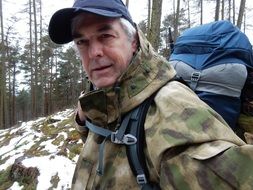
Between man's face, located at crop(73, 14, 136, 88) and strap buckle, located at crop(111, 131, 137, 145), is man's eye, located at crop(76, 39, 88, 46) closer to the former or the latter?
man's face, located at crop(73, 14, 136, 88)

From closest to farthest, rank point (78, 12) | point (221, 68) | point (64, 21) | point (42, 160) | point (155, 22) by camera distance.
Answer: point (78, 12) < point (64, 21) < point (221, 68) < point (42, 160) < point (155, 22)

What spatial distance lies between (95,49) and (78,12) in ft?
A: 0.67

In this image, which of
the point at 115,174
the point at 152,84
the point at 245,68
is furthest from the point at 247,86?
the point at 115,174

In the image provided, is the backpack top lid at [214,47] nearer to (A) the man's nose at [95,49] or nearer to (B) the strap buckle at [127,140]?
(A) the man's nose at [95,49]

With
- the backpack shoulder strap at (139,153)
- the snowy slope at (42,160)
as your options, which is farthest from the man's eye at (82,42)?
the snowy slope at (42,160)

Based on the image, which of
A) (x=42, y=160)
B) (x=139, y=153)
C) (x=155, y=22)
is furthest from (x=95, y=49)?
(x=155, y=22)

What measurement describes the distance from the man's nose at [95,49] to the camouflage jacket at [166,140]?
0.21 m

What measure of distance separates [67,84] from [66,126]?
105 ft

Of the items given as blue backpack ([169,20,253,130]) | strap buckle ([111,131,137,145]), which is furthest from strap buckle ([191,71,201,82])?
strap buckle ([111,131,137,145])

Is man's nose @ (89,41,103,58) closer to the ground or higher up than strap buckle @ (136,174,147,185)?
higher up

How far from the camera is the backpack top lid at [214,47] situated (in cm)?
201

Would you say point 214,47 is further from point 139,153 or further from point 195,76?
point 139,153

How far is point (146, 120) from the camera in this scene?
151 cm

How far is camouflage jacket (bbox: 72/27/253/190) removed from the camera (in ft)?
4.09
